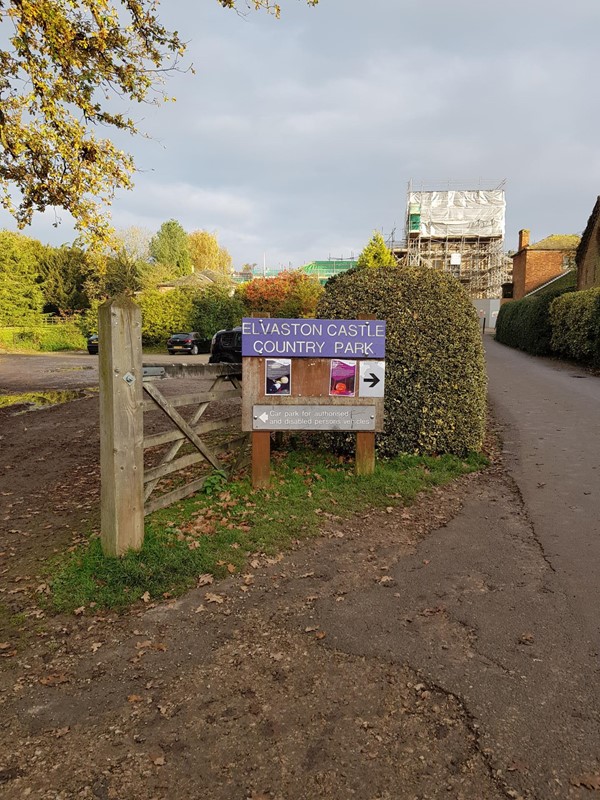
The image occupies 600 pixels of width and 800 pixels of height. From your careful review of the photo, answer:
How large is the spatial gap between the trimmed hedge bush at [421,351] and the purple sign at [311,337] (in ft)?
2.68

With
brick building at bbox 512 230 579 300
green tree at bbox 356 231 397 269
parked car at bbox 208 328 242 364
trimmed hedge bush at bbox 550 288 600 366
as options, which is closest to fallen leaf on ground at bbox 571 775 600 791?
trimmed hedge bush at bbox 550 288 600 366

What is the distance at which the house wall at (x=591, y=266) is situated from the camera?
30.2m

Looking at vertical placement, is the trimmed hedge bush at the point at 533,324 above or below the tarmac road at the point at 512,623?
above

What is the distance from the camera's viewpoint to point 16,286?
139 ft

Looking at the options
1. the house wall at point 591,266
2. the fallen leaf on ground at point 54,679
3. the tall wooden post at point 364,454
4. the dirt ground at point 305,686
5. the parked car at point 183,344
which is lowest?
the fallen leaf on ground at point 54,679

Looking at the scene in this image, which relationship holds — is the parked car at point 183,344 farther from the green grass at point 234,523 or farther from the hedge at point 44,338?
the green grass at point 234,523

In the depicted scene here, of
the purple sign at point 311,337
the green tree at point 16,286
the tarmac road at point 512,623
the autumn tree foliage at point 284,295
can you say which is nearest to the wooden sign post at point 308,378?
the purple sign at point 311,337

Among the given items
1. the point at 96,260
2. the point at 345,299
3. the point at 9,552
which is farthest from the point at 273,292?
the point at 9,552

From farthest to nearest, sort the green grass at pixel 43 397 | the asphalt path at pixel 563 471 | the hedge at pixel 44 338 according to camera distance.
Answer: the hedge at pixel 44 338
the green grass at pixel 43 397
the asphalt path at pixel 563 471

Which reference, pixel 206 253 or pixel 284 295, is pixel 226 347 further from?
pixel 206 253

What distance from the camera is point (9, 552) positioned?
4.71m

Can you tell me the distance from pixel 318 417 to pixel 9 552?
321cm

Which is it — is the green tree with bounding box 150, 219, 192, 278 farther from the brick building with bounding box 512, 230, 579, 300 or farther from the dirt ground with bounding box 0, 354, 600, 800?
the dirt ground with bounding box 0, 354, 600, 800

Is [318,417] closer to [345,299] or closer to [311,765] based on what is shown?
[345,299]
